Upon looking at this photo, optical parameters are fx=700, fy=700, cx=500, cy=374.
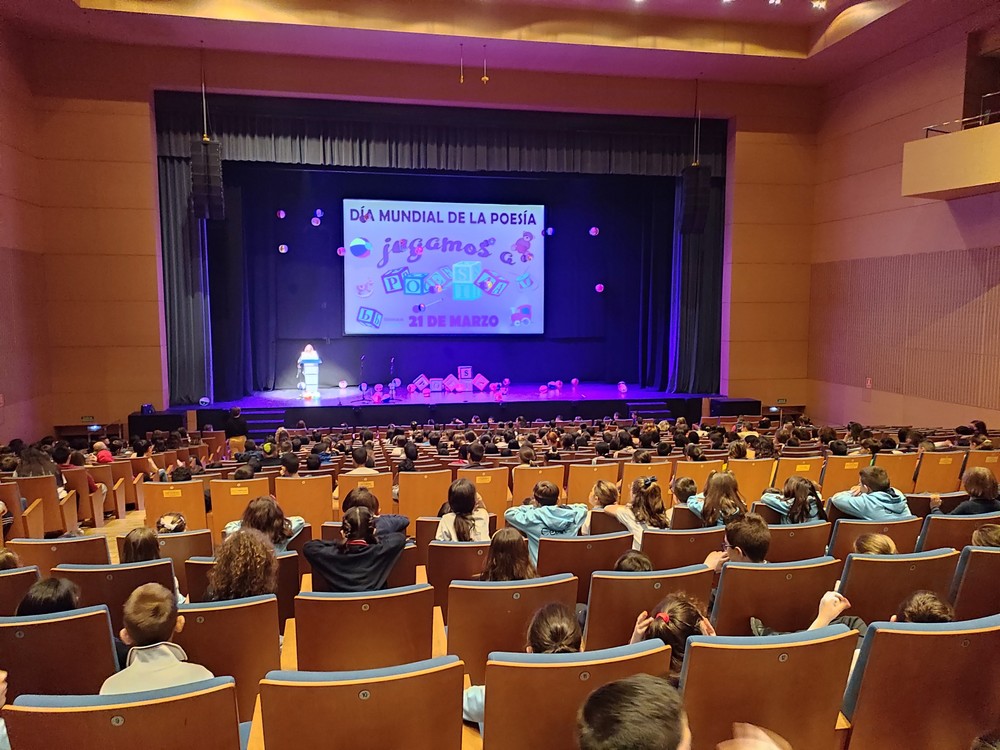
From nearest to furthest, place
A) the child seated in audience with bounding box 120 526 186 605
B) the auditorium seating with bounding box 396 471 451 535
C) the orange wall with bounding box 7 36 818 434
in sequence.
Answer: the child seated in audience with bounding box 120 526 186 605 → the auditorium seating with bounding box 396 471 451 535 → the orange wall with bounding box 7 36 818 434

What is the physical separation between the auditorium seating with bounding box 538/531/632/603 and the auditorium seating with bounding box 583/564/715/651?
73 cm

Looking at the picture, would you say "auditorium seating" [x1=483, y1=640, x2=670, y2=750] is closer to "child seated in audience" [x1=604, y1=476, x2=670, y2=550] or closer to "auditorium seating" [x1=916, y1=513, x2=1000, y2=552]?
"child seated in audience" [x1=604, y1=476, x2=670, y2=550]

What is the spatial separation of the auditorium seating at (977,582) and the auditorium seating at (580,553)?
1506 mm

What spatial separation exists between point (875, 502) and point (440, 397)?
10.9 metres

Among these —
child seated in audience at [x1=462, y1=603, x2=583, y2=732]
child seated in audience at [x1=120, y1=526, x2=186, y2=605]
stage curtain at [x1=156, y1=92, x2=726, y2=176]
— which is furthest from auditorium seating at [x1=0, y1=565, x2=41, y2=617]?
stage curtain at [x1=156, y1=92, x2=726, y2=176]

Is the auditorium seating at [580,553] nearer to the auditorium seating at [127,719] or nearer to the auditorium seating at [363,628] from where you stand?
the auditorium seating at [363,628]

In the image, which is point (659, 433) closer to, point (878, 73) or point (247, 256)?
point (878, 73)

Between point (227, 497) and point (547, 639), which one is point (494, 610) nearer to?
point (547, 639)

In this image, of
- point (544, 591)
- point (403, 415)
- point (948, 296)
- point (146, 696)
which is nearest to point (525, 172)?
point (403, 415)

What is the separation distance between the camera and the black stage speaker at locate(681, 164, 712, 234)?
1345 centimetres

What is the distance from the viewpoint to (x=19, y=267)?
11328 millimetres

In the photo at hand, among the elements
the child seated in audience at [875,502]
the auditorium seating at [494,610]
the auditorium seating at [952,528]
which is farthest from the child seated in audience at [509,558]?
the child seated in audience at [875,502]

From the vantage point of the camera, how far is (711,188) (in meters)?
14.8

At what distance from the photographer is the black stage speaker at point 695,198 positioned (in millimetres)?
13445
